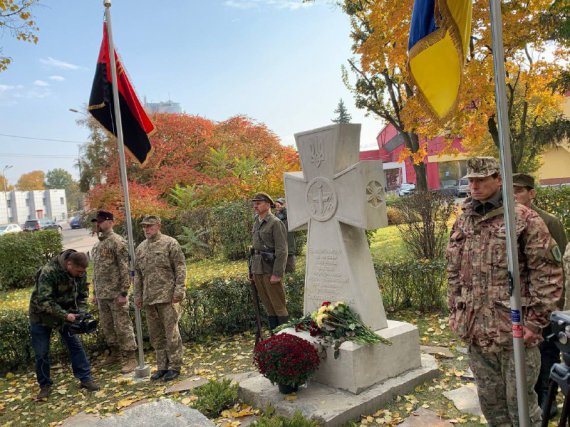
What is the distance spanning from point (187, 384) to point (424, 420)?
2.53 metres

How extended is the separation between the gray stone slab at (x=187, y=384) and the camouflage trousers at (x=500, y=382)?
2.95 meters

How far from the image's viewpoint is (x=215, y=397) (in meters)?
4.37

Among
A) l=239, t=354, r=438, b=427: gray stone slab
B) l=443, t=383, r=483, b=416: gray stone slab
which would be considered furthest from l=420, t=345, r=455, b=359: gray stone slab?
l=443, t=383, r=483, b=416: gray stone slab

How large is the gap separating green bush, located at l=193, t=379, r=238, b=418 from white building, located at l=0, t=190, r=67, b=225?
8004 cm

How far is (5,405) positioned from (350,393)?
372 centimetres

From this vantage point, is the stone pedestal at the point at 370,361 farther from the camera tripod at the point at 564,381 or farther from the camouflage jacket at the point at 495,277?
the camera tripod at the point at 564,381

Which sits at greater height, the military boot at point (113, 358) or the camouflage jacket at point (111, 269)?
the camouflage jacket at point (111, 269)

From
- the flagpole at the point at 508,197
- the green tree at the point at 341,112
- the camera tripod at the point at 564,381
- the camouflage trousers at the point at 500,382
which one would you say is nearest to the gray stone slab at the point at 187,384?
the camouflage trousers at the point at 500,382

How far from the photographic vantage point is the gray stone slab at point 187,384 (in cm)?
493

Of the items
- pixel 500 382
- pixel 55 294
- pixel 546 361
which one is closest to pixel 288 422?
pixel 500 382

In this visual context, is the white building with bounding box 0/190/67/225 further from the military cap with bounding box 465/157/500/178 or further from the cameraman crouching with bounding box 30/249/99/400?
the military cap with bounding box 465/157/500/178

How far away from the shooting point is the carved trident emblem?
4.62 m

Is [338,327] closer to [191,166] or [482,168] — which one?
[482,168]

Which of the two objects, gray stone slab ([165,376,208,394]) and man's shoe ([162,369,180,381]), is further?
man's shoe ([162,369,180,381])
